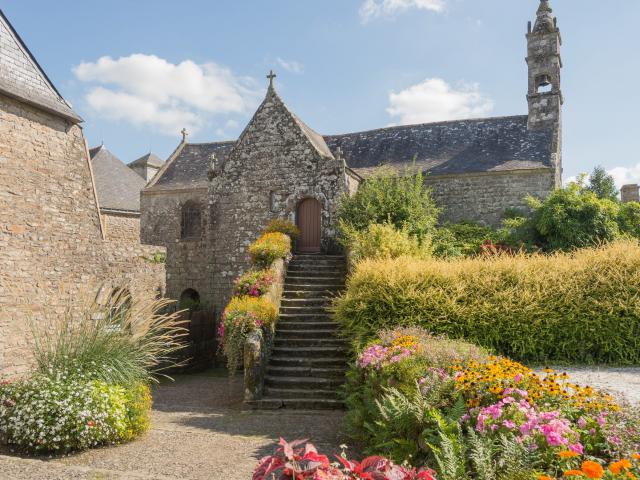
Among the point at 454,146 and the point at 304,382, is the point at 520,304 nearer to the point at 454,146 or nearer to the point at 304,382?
the point at 304,382

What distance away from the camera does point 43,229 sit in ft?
38.2

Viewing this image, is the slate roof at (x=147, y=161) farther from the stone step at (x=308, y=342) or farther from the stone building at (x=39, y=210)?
the stone step at (x=308, y=342)

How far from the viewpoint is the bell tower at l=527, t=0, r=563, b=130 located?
18891 millimetres

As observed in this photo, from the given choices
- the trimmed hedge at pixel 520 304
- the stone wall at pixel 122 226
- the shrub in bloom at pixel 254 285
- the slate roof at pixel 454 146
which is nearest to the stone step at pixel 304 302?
the shrub in bloom at pixel 254 285

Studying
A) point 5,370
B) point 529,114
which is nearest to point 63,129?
point 5,370

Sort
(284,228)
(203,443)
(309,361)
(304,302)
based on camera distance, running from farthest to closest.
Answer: (284,228)
(304,302)
(309,361)
(203,443)

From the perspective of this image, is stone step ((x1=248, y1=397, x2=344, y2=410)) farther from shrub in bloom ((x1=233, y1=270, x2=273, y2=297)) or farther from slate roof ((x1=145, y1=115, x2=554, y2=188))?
slate roof ((x1=145, y1=115, x2=554, y2=188))

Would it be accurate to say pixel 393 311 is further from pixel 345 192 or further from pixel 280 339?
pixel 345 192

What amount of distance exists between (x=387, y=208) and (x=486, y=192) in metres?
5.22

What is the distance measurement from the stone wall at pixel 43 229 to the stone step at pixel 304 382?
3584mm

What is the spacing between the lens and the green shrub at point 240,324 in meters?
9.54

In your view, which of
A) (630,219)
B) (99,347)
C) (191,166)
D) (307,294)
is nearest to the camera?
(99,347)

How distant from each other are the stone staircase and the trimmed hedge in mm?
994

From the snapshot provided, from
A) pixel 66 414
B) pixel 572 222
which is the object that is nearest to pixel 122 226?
pixel 66 414
